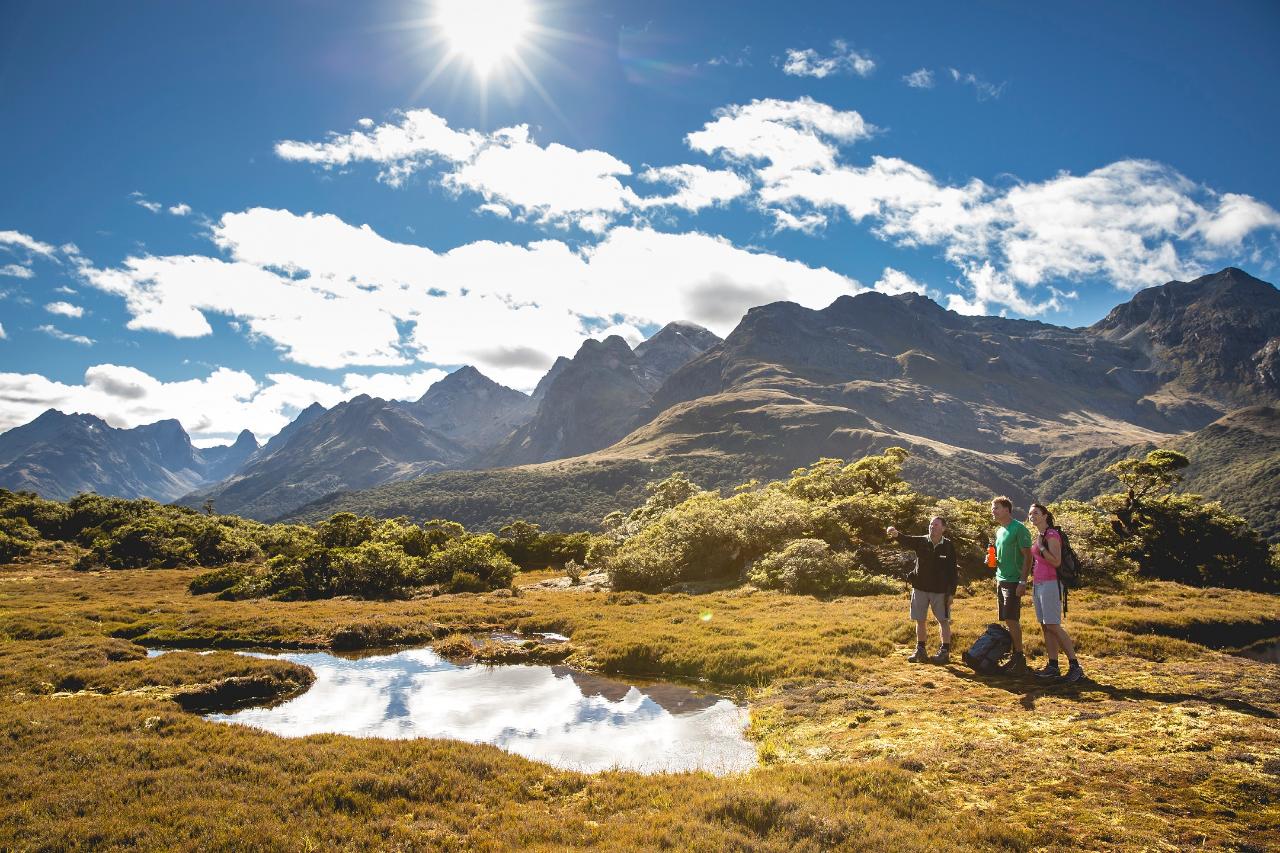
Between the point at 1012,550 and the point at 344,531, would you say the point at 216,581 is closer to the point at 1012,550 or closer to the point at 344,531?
the point at 344,531

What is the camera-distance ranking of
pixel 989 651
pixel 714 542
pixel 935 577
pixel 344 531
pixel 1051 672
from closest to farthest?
1. pixel 1051 672
2. pixel 989 651
3. pixel 935 577
4. pixel 714 542
5. pixel 344 531

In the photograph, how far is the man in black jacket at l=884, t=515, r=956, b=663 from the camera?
52.8 ft

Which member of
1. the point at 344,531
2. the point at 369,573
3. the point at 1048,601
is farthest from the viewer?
the point at 344,531

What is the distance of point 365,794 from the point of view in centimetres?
1045

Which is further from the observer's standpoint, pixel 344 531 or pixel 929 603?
pixel 344 531

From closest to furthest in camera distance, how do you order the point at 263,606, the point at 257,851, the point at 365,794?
the point at 257,851 < the point at 365,794 < the point at 263,606

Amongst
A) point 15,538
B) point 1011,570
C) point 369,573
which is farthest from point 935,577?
point 15,538

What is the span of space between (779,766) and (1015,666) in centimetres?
774

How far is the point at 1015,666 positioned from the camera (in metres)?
14.8

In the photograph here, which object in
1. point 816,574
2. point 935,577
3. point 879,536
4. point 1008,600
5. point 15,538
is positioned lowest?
point 15,538

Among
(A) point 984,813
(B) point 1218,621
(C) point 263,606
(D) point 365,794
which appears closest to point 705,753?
(A) point 984,813

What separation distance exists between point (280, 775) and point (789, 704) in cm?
1120

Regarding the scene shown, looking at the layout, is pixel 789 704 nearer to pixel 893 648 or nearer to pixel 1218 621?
pixel 893 648

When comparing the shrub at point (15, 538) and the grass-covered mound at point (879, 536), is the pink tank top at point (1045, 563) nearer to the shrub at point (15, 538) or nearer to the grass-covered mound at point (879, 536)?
the grass-covered mound at point (879, 536)
